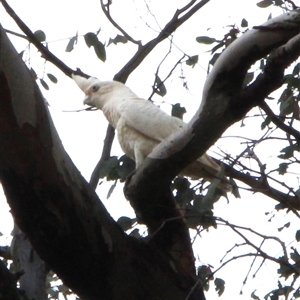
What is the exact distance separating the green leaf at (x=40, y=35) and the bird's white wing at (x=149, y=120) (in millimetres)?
466

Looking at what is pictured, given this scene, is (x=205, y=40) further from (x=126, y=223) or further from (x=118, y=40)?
(x=126, y=223)

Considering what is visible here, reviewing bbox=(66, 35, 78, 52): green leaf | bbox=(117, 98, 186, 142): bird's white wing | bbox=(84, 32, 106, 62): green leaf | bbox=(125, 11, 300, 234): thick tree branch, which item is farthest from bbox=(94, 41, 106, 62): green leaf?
bbox=(125, 11, 300, 234): thick tree branch

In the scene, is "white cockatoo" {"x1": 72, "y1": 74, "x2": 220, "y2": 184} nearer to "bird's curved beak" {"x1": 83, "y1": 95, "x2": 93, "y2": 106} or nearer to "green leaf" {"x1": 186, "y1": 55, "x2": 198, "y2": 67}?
"bird's curved beak" {"x1": 83, "y1": 95, "x2": 93, "y2": 106}

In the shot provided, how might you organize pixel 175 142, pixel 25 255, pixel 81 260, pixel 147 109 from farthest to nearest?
pixel 147 109 < pixel 25 255 < pixel 175 142 < pixel 81 260

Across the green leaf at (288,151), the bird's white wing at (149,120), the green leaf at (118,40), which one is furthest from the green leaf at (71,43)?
the green leaf at (288,151)

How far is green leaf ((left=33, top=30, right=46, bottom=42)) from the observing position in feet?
9.31

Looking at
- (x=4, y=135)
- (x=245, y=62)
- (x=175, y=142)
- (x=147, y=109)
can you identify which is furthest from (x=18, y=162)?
(x=147, y=109)

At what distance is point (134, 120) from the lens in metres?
2.73

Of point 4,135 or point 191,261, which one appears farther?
point 191,261

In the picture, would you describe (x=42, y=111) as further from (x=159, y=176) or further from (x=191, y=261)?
(x=191, y=261)

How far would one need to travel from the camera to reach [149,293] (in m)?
1.69

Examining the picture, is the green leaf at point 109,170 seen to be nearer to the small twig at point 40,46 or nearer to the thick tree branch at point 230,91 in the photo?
the thick tree branch at point 230,91

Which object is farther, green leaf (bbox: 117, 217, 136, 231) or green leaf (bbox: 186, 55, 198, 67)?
green leaf (bbox: 186, 55, 198, 67)

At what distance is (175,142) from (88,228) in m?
0.34
